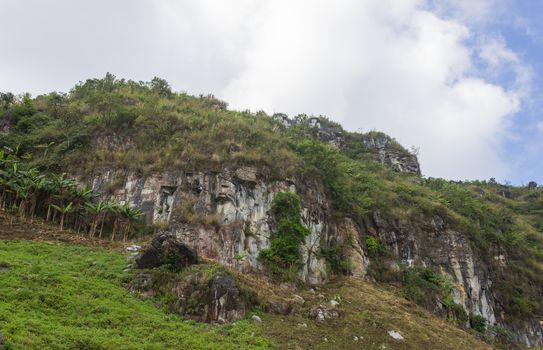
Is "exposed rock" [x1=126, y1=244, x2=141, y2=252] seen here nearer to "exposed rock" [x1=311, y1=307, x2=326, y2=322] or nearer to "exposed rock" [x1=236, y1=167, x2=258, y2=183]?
"exposed rock" [x1=236, y1=167, x2=258, y2=183]

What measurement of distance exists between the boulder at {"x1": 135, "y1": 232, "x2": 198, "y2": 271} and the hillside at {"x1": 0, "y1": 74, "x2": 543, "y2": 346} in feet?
13.5

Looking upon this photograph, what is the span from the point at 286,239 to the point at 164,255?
822cm

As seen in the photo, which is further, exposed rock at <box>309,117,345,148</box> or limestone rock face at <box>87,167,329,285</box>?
exposed rock at <box>309,117,345,148</box>

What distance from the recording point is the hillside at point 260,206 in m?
24.7

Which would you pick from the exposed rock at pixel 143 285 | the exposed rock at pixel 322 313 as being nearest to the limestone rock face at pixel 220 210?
the exposed rock at pixel 322 313

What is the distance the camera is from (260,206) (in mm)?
26516

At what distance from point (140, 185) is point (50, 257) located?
8.42 m

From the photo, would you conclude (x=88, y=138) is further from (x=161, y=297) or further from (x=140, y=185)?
(x=161, y=297)

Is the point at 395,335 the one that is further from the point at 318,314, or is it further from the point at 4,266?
the point at 4,266

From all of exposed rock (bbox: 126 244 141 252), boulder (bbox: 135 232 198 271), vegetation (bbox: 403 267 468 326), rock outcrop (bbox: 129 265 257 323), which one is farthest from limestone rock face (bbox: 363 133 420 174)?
rock outcrop (bbox: 129 265 257 323)

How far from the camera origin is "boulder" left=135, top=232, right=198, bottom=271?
Answer: 18.5 meters

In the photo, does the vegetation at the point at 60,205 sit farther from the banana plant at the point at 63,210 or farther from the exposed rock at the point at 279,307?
the exposed rock at the point at 279,307

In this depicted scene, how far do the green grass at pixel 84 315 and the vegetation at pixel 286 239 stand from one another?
304 inches

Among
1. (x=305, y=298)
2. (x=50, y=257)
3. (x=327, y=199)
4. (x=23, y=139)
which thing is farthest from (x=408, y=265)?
(x=23, y=139)
